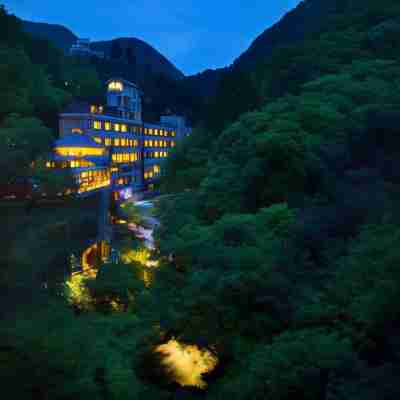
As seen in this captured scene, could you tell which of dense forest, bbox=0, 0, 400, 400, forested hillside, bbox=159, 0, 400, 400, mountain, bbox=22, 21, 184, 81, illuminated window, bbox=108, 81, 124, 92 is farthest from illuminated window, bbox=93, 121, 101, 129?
mountain, bbox=22, 21, 184, 81

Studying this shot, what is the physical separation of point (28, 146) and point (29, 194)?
3.35 meters

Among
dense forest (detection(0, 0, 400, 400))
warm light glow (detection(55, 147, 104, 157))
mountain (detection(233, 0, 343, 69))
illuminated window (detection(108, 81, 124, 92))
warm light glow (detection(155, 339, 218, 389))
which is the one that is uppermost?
mountain (detection(233, 0, 343, 69))

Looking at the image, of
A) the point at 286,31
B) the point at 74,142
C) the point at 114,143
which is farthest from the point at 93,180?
the point at 286,31

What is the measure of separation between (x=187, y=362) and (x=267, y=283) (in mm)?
3702

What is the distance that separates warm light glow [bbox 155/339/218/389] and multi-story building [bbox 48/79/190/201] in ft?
62.7

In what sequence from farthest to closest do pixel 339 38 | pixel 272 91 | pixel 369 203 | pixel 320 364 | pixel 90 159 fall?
pixel 90 159, pixel 339 38, pixel 272 91, pixel 369 203, pixel 320 364

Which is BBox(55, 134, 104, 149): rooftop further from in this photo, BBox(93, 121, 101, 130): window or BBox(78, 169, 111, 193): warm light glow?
BBox(93, 121, 101, 130): window

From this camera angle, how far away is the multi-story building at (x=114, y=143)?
33938 mm

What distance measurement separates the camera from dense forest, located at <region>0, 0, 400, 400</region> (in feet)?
24.6

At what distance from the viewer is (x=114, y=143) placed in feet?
143

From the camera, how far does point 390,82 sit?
22.1 m

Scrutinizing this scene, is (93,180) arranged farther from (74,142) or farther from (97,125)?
(97,125)

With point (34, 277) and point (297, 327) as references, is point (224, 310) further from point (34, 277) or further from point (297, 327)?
point (34, 277)

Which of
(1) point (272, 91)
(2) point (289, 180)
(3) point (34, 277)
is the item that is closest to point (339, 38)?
(1) point (272, 91)
